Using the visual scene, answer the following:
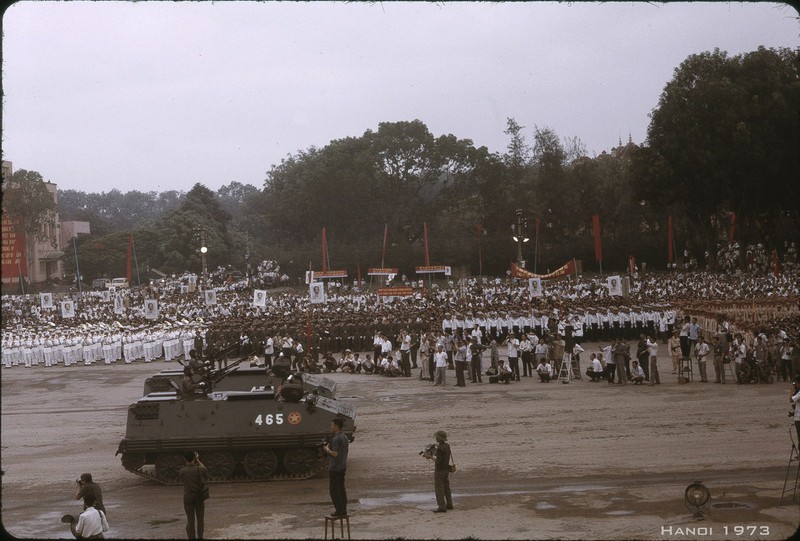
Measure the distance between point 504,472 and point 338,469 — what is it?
4.63 metres

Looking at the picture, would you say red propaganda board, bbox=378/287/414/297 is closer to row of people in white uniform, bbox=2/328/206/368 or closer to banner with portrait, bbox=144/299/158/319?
row of people in white uniform, bbox=2/328/206/368

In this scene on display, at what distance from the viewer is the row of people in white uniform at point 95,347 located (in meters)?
42.3

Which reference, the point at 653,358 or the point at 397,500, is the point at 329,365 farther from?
the point at 397,500

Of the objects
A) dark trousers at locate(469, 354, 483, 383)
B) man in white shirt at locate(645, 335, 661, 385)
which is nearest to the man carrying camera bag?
man in white shirt at locate(645, 335, 661, 385)

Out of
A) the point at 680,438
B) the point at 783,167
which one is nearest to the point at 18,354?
the point at 680,438

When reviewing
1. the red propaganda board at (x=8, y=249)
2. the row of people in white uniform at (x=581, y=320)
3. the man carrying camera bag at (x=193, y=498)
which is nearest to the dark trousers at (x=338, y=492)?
the man carrying camera bag at (x=193, y=498)

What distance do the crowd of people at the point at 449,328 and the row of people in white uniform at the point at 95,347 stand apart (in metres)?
0.06

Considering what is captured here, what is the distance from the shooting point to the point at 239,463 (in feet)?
57.2

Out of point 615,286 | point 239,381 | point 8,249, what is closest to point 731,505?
point 8,249

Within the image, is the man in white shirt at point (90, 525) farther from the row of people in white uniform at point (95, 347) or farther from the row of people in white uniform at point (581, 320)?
the row of people in white uniform at point (95, 347)

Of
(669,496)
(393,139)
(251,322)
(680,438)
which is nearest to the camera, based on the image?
(669,496)

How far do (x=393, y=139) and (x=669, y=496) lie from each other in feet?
189

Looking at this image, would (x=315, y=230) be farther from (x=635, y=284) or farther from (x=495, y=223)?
(x=635, y=284)

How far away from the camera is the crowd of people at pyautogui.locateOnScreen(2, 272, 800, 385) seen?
97.8 feet
